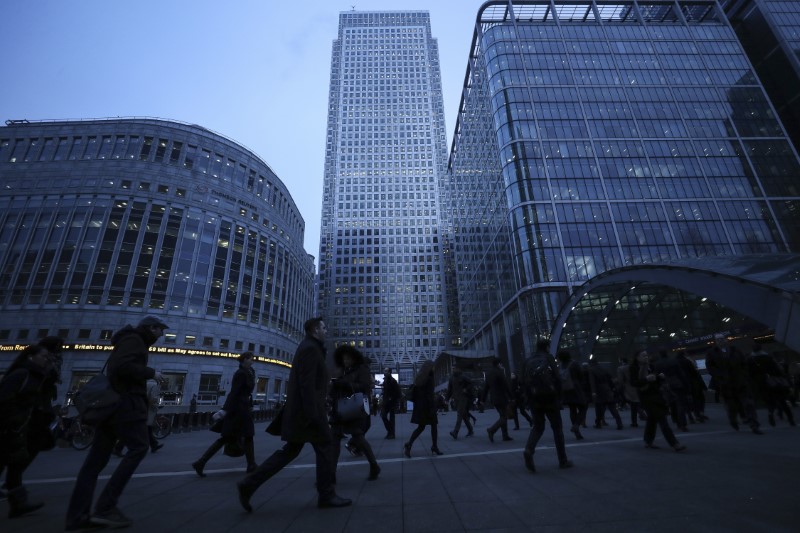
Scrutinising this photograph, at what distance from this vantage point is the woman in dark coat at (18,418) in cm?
440

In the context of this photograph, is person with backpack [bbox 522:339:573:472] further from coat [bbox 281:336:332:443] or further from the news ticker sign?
the news ticker sign

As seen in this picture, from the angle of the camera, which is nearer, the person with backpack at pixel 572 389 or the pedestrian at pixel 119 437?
the pedestrian at pixel 119 437

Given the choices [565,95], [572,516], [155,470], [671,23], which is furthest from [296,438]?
[671,23]

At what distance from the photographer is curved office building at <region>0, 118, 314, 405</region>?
1630 inches

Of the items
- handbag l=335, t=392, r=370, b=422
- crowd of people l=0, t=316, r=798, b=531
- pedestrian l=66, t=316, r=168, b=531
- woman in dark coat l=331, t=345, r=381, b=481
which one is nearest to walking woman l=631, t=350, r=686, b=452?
crowd of people l=0, t=316, r=798, b=531

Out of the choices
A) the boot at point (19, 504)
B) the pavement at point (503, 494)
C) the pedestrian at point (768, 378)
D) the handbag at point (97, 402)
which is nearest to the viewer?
the pavement at point (503, 494)

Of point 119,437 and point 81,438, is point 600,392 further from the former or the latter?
point 81,438

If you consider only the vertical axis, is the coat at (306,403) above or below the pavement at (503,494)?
above

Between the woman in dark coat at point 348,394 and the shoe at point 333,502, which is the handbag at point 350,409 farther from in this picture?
the shoe at point 333,502

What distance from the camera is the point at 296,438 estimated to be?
4.20 metres

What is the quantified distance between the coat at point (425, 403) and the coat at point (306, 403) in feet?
14.0

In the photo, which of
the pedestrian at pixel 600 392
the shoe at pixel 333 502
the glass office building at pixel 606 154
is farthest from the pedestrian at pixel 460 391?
the glass office building at pixel 606 154

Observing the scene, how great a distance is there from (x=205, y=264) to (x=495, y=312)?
40.7 m

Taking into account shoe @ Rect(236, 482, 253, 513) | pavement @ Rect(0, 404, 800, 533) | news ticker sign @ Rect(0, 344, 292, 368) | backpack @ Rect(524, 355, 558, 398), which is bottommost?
pavement @ Rect(0, 404, 800, 533)
